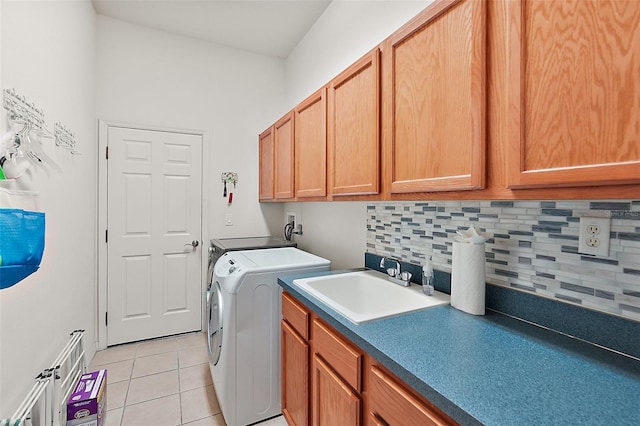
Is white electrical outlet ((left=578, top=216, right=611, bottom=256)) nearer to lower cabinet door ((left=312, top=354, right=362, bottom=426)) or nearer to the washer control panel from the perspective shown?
lower cabinet door ((left=312, top=354, right=362, bottom=426))

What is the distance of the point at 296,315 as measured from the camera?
158 cm

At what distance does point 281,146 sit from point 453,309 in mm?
1894

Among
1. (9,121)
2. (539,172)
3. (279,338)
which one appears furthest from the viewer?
(279,338)

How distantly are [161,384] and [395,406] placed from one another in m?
2.11

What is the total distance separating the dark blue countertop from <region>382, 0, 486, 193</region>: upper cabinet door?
1.66 ft

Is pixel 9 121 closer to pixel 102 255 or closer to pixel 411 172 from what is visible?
pixel 411 172

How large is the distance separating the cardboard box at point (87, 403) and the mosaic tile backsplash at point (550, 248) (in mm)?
1975

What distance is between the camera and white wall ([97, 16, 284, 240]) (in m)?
2.77

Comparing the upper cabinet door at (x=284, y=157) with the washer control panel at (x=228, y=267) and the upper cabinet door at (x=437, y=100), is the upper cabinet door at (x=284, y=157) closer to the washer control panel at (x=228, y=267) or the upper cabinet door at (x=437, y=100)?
the washer control panel at (x=228, y=267)

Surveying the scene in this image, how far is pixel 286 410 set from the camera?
1.76m

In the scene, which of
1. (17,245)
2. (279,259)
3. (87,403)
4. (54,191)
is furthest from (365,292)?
(54,191)

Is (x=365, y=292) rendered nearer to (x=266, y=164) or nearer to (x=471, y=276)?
(x=471, y=276)

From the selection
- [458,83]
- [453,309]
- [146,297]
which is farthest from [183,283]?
[458,83]

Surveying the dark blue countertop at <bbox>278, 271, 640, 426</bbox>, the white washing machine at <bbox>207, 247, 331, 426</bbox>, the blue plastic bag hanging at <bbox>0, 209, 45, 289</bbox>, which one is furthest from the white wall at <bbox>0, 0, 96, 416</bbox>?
the dark blue countertop at <bbox>278, 271, 640, 426</bbox>
